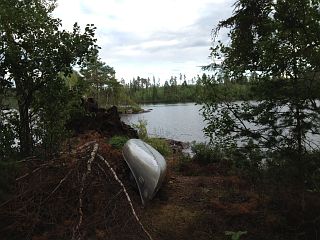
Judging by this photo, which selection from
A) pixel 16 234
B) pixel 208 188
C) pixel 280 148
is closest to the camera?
pixel 16 234

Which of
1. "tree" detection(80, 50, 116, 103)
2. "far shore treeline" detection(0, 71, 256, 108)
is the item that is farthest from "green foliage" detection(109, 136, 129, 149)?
"tree" detection(80, 50, 116, 103)

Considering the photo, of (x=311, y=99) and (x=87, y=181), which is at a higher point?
(x=311, y=99)

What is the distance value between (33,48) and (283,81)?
4710 millimetres

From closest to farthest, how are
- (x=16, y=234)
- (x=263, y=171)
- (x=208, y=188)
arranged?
(x=16, y=234) < (x=263, y=171) < (x=208, y=188)

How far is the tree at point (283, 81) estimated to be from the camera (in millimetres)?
6148

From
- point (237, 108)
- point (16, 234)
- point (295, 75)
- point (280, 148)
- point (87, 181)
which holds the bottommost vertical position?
point (16, 234)

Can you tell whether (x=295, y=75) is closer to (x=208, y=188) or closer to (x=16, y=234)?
(x=208, y=188)

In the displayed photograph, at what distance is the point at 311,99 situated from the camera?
244 inches

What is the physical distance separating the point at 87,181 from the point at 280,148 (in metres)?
3.33

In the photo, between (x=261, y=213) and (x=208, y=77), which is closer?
(x=261, y=213)

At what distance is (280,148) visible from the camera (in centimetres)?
652

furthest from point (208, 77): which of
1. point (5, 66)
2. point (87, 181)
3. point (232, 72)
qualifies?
point (5, 66)

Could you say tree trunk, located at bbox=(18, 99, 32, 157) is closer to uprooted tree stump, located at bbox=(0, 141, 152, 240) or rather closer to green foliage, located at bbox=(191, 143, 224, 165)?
uprooted tree stump, located at bbox=(0, 141, 152, 240)

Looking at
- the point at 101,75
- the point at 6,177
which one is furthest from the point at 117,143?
the point at 101,75
